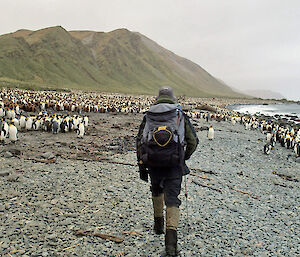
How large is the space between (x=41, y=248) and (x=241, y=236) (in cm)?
367

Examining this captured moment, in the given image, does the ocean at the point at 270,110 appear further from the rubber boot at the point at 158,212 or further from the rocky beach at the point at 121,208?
the rubber boot at the point at 158,212

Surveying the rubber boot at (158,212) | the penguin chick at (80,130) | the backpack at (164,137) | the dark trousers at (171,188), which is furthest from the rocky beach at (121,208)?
the penguin chick at (80,130)

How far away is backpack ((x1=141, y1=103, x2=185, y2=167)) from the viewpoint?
12.8ft

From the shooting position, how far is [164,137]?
3869mm

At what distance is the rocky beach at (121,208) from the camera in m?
4.48

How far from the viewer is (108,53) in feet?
521

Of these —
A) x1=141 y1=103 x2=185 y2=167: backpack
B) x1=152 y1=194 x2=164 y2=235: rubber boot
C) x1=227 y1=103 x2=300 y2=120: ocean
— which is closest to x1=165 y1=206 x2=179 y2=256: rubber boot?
x1=152 y1=194 x2=164 y2=235: rubber boot

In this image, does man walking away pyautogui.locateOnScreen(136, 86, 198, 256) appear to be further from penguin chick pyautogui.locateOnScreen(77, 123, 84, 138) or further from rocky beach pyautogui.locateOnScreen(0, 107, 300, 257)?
penguin chick pyautogui.locateOnScreen(77, 123, 84, 138)

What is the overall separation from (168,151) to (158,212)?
132cm

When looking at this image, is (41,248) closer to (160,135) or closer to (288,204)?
(160,135)

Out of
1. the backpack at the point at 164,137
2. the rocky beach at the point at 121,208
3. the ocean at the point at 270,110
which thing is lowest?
the rocky beach at the point at 121,208

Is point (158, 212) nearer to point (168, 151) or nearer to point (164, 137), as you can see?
point (168, 151)

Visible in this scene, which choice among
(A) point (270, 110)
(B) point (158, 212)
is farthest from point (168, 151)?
(A) point (270, 110)

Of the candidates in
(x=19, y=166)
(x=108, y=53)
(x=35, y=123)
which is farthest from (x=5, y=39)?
(x=19, y=166)
